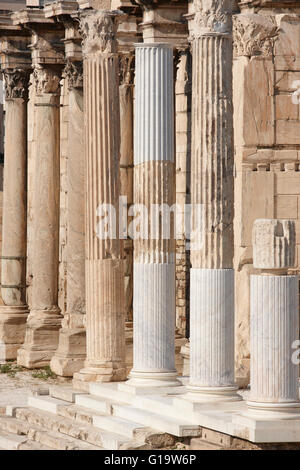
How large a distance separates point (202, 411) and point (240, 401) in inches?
31.8

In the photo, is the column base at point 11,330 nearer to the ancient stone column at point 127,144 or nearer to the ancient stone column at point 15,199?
the ancient stone column at point 15,199

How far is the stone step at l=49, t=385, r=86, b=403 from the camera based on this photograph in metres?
29.6

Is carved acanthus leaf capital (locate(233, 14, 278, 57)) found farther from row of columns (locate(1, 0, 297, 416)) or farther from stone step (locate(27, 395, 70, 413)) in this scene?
stone step (locate(27, 395, 70, 413))

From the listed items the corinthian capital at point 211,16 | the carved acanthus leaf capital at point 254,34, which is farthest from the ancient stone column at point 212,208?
the carved acanthus leaf capital at point 254,34

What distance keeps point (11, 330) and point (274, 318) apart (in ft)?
48.7

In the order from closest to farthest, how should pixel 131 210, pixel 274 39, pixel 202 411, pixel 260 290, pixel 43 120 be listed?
pixel 260 290 → pixel 202 411 → pixel 274 39 → pixel 131 210 → pixel 43 120

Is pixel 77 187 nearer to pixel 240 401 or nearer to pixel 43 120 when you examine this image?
pixel 43 120

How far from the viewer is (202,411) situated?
2534cm

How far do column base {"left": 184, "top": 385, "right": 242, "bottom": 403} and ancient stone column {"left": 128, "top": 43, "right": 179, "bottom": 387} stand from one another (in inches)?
95.5

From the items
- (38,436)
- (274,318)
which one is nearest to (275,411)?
(274,318)

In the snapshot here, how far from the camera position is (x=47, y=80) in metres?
36.6

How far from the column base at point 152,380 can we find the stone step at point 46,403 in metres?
1.44

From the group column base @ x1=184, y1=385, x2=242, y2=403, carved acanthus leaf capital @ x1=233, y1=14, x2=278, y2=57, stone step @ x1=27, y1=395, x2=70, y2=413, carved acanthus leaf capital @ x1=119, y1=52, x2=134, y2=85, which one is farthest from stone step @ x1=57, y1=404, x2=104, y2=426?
carved acanthus leaf capital @ x1=119, y1=52, x2=134, y2=85
